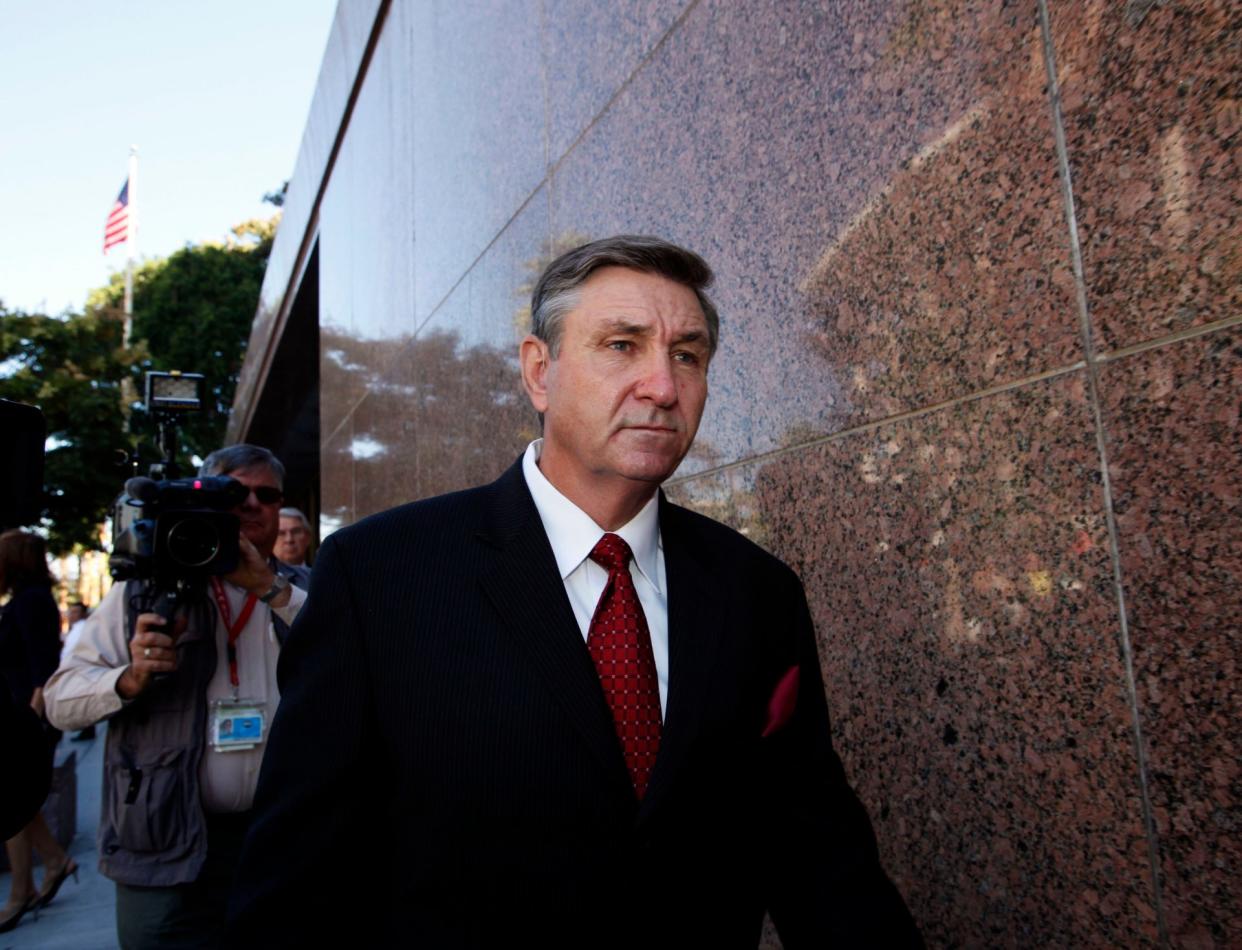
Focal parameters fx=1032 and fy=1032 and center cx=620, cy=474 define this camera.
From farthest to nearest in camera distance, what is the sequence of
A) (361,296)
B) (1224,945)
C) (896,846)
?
(361,296)
(896,846)
(1224,945)

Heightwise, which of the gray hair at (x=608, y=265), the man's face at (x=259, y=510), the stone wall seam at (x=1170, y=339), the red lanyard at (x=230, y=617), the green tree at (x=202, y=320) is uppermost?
the green tree at (x=202, y=320)

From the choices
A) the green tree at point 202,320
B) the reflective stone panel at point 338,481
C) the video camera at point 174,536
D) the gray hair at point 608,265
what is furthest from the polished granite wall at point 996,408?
the green tree at point 202,320

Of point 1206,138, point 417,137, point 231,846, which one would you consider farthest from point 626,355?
point 417,137

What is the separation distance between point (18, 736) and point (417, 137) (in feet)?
18.2

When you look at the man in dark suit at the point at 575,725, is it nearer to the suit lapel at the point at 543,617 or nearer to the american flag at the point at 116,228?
the suit lapel at the point at 543,617

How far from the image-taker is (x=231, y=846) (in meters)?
3.12

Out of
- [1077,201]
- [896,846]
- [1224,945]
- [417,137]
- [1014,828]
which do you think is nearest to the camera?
[1224,945]

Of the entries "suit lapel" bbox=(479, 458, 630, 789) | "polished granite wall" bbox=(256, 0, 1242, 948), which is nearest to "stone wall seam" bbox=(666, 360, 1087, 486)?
"polished granite wall" bbox=(256, 0, 1242, 948)

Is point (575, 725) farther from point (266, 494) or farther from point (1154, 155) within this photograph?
point (266, 494)

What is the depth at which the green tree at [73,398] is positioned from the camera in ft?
72.6

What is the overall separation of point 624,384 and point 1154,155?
0.94 m

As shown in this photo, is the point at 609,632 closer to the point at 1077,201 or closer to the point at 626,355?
the point at 626,355

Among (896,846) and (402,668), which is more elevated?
(402,668)

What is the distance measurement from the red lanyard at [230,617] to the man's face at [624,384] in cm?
175
